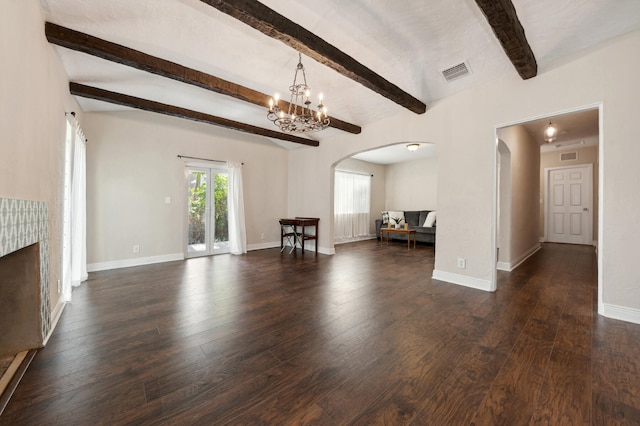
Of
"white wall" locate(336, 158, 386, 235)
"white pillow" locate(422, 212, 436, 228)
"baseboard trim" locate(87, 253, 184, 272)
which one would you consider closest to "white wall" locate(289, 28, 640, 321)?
"white wall" locate(336, 158, 386, 235)

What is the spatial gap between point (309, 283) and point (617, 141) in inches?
143

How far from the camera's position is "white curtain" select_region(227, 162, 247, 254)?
5680 mm

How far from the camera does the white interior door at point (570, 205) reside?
22.2ft

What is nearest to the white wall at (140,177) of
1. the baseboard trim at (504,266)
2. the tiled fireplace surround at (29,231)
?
the tiled fireplace surround at (29,231)

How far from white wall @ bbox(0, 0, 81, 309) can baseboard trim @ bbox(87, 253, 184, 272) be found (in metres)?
1.84

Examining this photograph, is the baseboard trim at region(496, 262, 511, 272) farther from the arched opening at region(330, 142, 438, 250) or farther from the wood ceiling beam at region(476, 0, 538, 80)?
the arched opening at region(330, 142, 438, 250)

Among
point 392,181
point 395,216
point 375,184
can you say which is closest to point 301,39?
point 395,216

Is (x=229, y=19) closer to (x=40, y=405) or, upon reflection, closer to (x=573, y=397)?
(x=40, y=405)

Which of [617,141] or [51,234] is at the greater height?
[617,141]

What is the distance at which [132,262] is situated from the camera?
→ 15.0 ft

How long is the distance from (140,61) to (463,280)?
4.70m

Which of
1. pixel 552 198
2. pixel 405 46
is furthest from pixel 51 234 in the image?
pixel 552 198

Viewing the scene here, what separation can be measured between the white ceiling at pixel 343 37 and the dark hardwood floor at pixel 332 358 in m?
2.73

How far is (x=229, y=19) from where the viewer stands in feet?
8.39
